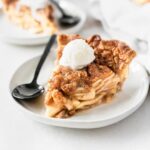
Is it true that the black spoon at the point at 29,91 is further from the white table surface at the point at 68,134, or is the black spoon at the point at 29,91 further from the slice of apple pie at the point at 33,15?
the slice of apple pie at the point at 33,15

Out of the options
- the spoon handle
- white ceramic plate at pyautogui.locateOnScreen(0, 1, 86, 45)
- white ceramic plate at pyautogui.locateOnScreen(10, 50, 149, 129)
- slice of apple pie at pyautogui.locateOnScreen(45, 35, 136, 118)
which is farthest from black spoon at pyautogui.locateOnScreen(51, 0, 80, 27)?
slice of apple pie at pyautogui.locateOnScreen(45, 35, 136, 118)

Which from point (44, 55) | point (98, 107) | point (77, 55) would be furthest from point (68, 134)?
point (44, 55)

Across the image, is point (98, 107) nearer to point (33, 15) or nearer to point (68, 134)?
point (68, 134)

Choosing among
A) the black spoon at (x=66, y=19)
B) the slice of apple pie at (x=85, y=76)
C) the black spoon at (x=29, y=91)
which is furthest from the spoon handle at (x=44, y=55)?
the black spoon at (x=66, y=19)

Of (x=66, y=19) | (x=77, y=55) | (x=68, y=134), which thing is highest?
(x=77, y=55)

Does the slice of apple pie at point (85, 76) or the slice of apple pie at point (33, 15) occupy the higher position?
the slice of apple pie at point (85, 76)

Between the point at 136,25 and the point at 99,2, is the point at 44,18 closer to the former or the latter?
the point at 99,2
